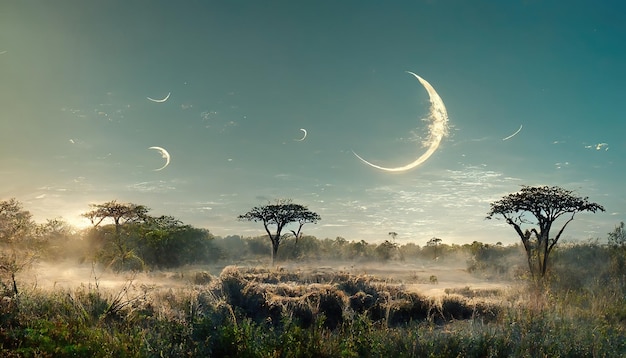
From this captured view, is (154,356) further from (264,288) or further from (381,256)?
(381,256)

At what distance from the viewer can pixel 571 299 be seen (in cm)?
1597

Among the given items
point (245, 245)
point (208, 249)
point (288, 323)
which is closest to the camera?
point (288, 323)

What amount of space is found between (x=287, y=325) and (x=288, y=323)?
0.29ft

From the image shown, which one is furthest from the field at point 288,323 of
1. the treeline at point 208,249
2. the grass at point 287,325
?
the treeline at point 208,249

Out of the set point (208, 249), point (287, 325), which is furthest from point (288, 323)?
point (208, 249)

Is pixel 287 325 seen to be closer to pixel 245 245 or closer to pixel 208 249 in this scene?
pixel 208 249

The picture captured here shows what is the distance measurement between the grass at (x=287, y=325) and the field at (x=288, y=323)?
3 cm

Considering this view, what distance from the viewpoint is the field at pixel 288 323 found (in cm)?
914

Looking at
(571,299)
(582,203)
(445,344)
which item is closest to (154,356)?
(445,344)

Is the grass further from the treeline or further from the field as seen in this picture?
the treeline

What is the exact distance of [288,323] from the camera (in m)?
9.80

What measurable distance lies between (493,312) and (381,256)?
38834mm

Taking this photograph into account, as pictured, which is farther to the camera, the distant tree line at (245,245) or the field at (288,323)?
the distant tree line at (245,245)

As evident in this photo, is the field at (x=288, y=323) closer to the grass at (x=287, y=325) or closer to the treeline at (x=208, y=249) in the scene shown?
the grass at (x=287, y=325)
